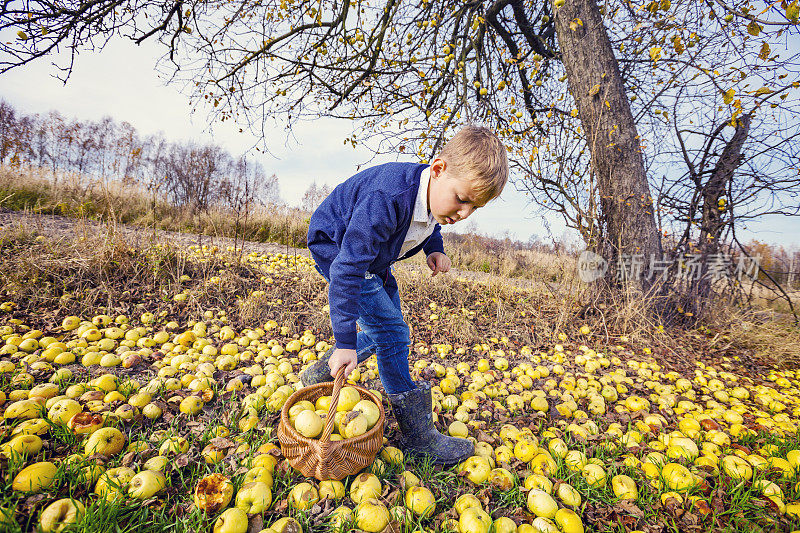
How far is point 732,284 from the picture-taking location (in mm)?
4895

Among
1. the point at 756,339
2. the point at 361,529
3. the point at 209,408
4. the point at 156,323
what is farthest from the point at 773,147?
the point at 156,323

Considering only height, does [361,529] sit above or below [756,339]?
below

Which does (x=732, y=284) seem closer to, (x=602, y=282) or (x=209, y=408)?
(x=602, y=282)

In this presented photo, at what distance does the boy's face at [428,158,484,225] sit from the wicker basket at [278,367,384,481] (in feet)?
3.05

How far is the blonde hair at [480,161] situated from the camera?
1.57 m

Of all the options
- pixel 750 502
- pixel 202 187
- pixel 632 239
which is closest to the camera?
pixel 750 502

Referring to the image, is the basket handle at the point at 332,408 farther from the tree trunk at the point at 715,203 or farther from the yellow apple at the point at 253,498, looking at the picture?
the tree trunk at the point at 715,203

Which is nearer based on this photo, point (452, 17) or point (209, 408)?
point (209, 408)

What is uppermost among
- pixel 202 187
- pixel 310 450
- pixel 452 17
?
pixel 452 17

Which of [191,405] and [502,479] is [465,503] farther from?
[191,405]

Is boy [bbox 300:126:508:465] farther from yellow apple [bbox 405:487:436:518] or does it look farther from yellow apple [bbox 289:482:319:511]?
yellow apple [bbox 289:482:319:511]

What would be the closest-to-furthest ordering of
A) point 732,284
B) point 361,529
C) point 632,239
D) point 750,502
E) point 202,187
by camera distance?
1. point 361,529
2. point 750,502
3. point 632,239
4. point 732,284
5. point 202,187

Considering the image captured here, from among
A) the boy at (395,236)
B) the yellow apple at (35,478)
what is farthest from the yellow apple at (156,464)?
the boy at (395,236)

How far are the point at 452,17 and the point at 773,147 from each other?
476cm
